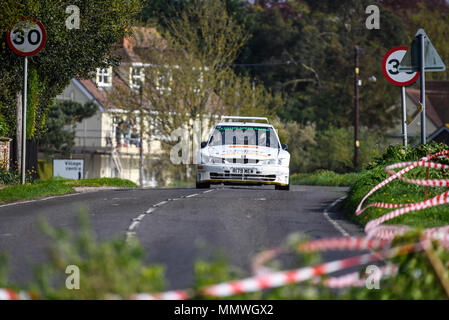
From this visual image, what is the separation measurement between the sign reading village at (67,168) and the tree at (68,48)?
14.6 ft

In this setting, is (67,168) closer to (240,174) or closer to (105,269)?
(240,174)

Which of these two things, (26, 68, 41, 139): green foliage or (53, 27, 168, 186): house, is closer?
(26, 68, 41, 139): green foliage

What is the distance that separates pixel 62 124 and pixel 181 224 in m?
41.2

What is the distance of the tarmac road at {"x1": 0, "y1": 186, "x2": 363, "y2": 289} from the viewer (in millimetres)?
10195

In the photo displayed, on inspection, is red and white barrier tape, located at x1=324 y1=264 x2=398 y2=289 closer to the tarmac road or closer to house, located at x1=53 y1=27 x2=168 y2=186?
the tarmac road

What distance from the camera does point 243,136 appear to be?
2270cm

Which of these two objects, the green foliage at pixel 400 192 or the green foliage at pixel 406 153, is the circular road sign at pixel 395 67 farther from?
the green foliage at pixel 400 192

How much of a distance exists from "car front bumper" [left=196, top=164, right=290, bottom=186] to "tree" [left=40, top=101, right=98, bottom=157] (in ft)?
104

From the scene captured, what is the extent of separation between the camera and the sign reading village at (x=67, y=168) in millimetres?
36469

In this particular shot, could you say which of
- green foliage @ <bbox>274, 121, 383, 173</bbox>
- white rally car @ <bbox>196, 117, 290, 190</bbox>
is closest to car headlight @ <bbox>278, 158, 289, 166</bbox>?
white rally car @ <bbox>196, 117, 290, 190</bbox>

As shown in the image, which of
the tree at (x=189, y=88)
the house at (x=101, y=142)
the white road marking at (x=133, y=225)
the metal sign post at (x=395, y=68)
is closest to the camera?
the white road marking at (x=133, y=225)

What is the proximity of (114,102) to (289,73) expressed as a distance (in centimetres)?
2543

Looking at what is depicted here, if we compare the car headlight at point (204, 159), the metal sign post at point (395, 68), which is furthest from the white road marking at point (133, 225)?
the metal sign post at point (395, 68)

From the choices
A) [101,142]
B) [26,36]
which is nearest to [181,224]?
[26,36]
